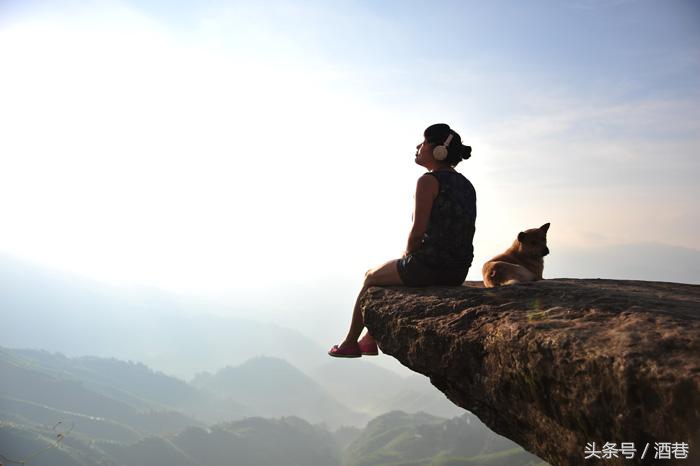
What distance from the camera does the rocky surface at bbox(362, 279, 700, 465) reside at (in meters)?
3.65

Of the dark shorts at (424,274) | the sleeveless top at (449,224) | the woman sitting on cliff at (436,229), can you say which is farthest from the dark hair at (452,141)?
the dark shorts at (424,274)

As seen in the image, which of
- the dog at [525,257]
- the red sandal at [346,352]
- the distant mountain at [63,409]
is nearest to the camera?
the red sandal at [346,352]

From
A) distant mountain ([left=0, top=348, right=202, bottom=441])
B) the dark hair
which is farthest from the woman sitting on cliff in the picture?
distant mountain ([left=0, top=348, right=202, bottom=441])

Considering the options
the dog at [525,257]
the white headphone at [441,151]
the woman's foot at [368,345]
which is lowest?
the woman's foot at [368,345]

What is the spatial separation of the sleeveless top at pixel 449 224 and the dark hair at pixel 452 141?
0.96 feet

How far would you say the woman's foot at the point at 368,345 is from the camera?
7.75m

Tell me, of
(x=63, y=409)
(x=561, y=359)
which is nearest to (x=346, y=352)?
(x=561, y=359)

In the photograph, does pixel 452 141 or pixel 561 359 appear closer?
pixel 561 359

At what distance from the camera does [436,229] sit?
281 inches

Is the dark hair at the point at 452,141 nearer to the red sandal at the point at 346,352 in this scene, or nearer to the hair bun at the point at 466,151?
the hair bun at the point at 466,151

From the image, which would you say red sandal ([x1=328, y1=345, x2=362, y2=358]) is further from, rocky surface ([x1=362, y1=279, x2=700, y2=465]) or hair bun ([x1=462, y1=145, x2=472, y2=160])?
hair bun ([x1=462, y1=145, x2=472, y2=160])

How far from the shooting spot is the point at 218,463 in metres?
147

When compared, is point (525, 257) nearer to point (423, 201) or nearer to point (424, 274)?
point (424, 274)

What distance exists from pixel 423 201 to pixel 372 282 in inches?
72.4
